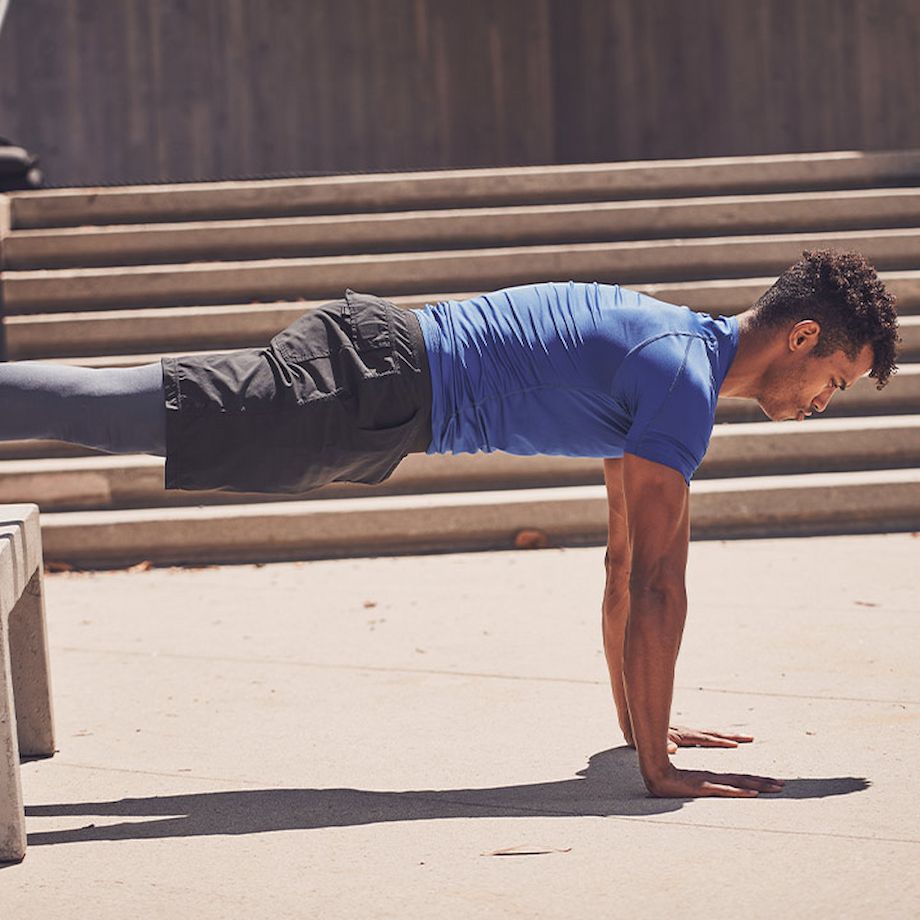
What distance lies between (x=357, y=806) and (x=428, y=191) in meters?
4.98

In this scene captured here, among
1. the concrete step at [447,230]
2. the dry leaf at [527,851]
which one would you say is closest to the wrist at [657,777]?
the dry leaf at [527,851]

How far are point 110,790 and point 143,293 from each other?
4168 mm

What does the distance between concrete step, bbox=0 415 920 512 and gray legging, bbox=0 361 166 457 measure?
306cm

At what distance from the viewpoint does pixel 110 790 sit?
10.3 feet

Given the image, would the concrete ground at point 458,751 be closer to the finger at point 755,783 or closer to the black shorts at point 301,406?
the finger at point 755,783

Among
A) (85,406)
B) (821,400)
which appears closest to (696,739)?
(821,400)

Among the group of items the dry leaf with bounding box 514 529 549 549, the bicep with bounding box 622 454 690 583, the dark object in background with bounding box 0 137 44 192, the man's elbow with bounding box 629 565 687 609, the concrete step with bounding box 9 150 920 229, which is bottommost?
the dry leaf with bounding box 514 529 549 549

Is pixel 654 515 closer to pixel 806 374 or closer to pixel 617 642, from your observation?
pixel 806 374

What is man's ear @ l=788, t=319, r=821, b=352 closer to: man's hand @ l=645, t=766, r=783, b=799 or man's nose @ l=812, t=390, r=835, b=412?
man's nose @ l=812, t=390, r=835, b=412

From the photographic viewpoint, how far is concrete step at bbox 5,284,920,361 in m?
6.69

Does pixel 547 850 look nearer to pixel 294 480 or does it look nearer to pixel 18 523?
pixel 294 480

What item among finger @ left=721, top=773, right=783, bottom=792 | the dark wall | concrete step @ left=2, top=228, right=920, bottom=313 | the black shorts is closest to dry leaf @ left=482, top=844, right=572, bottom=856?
finger @ left=721, top=773, right=783, bottom=792

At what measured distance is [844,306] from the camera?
2883 mm

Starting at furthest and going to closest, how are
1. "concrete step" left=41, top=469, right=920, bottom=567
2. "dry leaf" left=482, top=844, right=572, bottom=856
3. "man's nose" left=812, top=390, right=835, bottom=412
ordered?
"concrete step" left=41, top=469, right=920, bottom=567 → "man's nose" left=812, top=390, right=835, bottom=412 → "dry leaf" left=482, top=844, right=572, bottom=856
